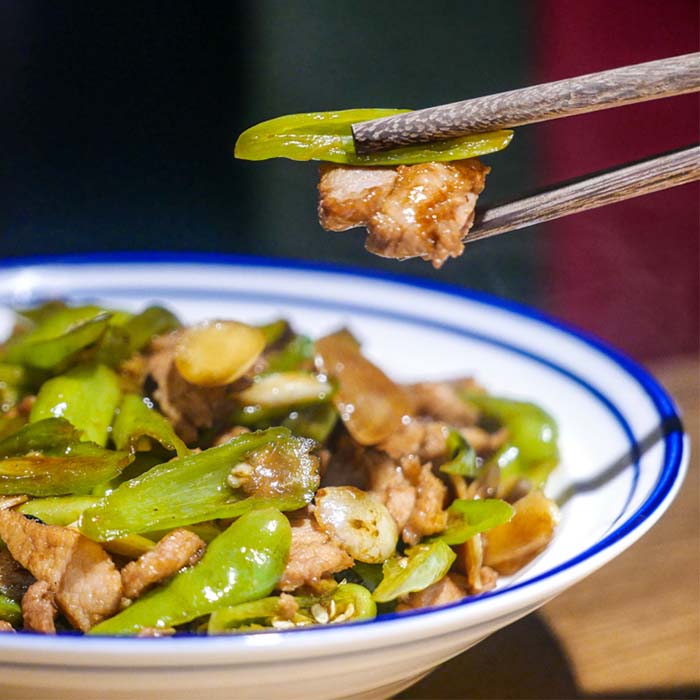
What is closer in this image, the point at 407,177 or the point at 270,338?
the point at 407,177

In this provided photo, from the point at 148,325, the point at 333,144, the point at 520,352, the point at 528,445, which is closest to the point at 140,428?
the point at 148,325

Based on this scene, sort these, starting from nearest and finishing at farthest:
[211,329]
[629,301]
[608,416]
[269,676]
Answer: [269,676]
[211,329]
[608,416]
[629,301]

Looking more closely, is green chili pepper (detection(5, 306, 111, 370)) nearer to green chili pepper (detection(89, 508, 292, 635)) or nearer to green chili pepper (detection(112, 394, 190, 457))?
green chili pepper (detection(112, 394, 190, 457))

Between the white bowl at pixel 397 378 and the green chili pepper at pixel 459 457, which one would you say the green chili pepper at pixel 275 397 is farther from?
the white bowl at pixel 397 378

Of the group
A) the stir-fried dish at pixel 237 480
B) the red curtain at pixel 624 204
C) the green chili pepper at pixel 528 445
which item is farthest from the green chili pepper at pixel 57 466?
the red curtain at pixel 624 204

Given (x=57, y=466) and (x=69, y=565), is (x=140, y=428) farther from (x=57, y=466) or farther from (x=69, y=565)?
(x=69, y=565)

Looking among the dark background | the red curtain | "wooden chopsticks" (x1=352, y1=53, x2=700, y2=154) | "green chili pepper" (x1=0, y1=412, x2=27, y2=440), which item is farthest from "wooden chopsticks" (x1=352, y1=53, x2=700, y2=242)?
the dark background

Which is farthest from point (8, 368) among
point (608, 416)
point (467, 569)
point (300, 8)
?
point (300, 8)

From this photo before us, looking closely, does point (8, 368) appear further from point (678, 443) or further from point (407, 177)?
point (678, 443)
